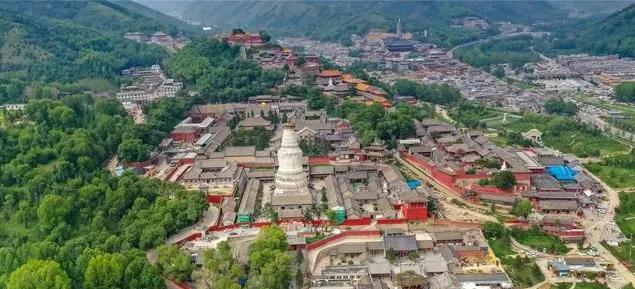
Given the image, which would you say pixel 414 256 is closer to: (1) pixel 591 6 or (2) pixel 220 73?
(2) pixel 220 73

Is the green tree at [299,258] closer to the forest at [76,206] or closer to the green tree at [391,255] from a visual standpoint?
the green tree at [391,255]

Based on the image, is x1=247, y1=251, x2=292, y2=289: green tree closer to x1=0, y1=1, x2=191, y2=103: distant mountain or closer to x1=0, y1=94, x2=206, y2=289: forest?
x1=0, y1=94, x2=206, y2=289: forest

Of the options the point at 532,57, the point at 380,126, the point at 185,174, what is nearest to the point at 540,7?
the point at 532,57

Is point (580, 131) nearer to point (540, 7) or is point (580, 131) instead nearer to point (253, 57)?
point (253, 57)

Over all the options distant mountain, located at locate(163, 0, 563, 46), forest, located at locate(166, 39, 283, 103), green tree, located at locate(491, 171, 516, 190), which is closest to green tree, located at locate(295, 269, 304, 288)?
green tree, located at locate(491, 171, 516, 190)

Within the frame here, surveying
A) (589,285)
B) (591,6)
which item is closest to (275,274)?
(589,285)

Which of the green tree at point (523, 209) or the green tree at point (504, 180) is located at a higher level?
the green tree at point (504, 180)

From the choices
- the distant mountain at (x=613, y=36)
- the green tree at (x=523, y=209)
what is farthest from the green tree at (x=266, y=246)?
the distant mountain at (x=613, y=36)
